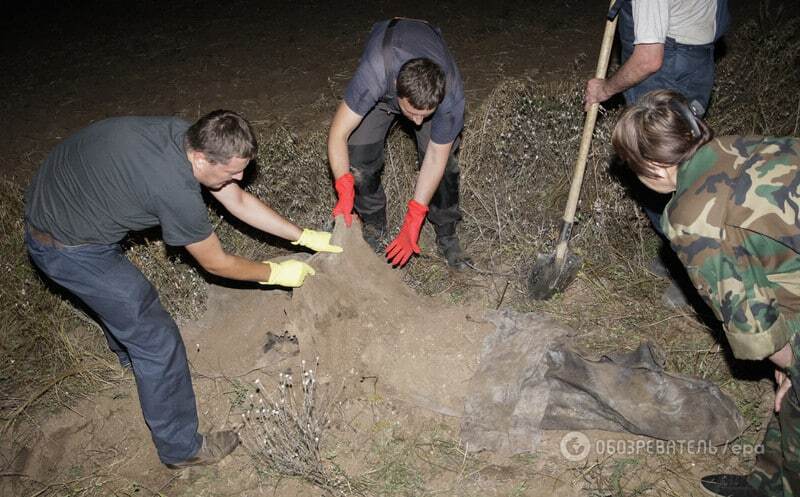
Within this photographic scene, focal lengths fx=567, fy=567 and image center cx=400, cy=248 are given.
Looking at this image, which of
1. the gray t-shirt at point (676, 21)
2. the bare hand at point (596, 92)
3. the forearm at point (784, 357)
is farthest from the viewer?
the bare hand at point (596, 92)

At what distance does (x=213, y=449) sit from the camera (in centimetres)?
287

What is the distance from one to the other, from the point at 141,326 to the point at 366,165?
1.63 metres

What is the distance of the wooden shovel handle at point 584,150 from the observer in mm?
3061

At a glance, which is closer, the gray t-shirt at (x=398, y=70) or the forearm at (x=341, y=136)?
the gray t-shirt at (x=398, y=70)

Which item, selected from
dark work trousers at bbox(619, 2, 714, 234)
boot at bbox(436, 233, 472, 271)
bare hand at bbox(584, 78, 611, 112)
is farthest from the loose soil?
dark work trousers at bbox(619, 2, 714, 234)

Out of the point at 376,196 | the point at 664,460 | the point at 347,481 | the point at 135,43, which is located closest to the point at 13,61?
the point at 135,43

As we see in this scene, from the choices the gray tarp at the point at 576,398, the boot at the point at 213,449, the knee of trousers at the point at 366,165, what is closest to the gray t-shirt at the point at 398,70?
the knee of trousers at the point at 366,165

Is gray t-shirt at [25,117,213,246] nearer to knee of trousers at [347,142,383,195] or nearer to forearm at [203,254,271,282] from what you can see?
forearm at [203,254,271,282]

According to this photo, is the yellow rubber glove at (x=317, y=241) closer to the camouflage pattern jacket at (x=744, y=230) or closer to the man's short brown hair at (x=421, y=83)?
the man's short brown hair at (x=421, y=83)

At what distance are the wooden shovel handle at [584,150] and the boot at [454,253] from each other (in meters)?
0.63

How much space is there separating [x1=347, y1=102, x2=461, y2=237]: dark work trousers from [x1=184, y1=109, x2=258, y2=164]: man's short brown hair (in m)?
1.15

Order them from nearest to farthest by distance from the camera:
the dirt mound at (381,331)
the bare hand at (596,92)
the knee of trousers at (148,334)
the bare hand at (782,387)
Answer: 1. the bare hand at (782,387)
2. the knee of trousers at (148,334)
3. the dirt mound at (381,331)
4. the bare hand at (596,92)

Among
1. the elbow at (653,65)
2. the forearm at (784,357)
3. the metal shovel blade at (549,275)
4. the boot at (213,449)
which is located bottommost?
the boot at (213,449)

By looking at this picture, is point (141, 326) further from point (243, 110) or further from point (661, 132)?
point (243, 110)
